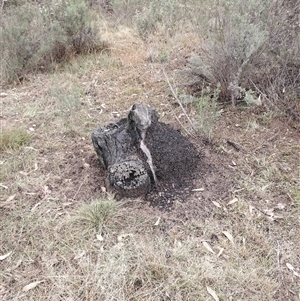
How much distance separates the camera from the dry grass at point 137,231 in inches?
82.0

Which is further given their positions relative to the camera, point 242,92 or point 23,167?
point 242,92

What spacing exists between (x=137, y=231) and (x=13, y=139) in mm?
1458

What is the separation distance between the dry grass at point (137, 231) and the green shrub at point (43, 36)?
3.93 ft

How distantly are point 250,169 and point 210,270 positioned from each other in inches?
39.6

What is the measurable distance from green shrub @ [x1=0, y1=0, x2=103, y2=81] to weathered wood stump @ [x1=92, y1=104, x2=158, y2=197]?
2.10m

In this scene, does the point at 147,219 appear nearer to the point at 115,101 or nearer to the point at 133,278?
the point at 133,278

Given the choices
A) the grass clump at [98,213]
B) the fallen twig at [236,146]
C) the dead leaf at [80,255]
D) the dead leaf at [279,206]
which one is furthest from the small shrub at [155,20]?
the dead leaf at [80,255]

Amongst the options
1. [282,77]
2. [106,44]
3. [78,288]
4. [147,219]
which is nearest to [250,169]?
[147,219]

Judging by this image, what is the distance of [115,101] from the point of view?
3.89 m

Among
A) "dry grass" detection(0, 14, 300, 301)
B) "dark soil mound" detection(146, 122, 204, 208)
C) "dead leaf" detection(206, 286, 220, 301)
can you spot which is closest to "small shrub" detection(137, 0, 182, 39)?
"dry grass" detection(0, 14, 300, 301)

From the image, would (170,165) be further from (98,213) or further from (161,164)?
(98,213)

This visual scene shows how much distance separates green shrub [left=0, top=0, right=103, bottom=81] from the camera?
4348 millimetres

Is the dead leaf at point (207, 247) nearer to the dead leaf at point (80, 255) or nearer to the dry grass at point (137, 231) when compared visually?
the dry grass at point (137, 231)

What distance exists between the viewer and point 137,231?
2.38 metres
